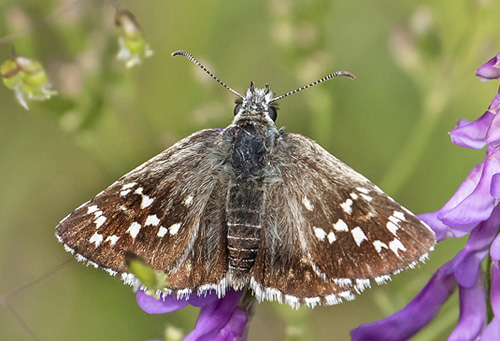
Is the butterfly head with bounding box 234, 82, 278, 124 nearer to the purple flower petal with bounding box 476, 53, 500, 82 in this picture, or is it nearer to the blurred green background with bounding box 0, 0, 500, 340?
the blurred green background with bounding box 0, 0, 500, 340

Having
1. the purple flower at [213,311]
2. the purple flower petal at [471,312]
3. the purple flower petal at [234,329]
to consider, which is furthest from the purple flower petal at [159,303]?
the purple flower petal at [471,312]

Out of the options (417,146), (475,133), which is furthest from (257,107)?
(417,146)

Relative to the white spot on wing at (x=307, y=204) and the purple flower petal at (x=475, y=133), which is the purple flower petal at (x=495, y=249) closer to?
the purple flower petal at (x=475, y=133)

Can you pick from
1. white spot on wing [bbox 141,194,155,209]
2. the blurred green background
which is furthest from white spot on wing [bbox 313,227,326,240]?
the blurred green background

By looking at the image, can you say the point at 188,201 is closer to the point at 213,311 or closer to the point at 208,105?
the point at 213,311

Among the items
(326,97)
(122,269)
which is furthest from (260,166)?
(326,97)

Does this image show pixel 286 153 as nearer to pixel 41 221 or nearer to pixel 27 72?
pixel 27 72
